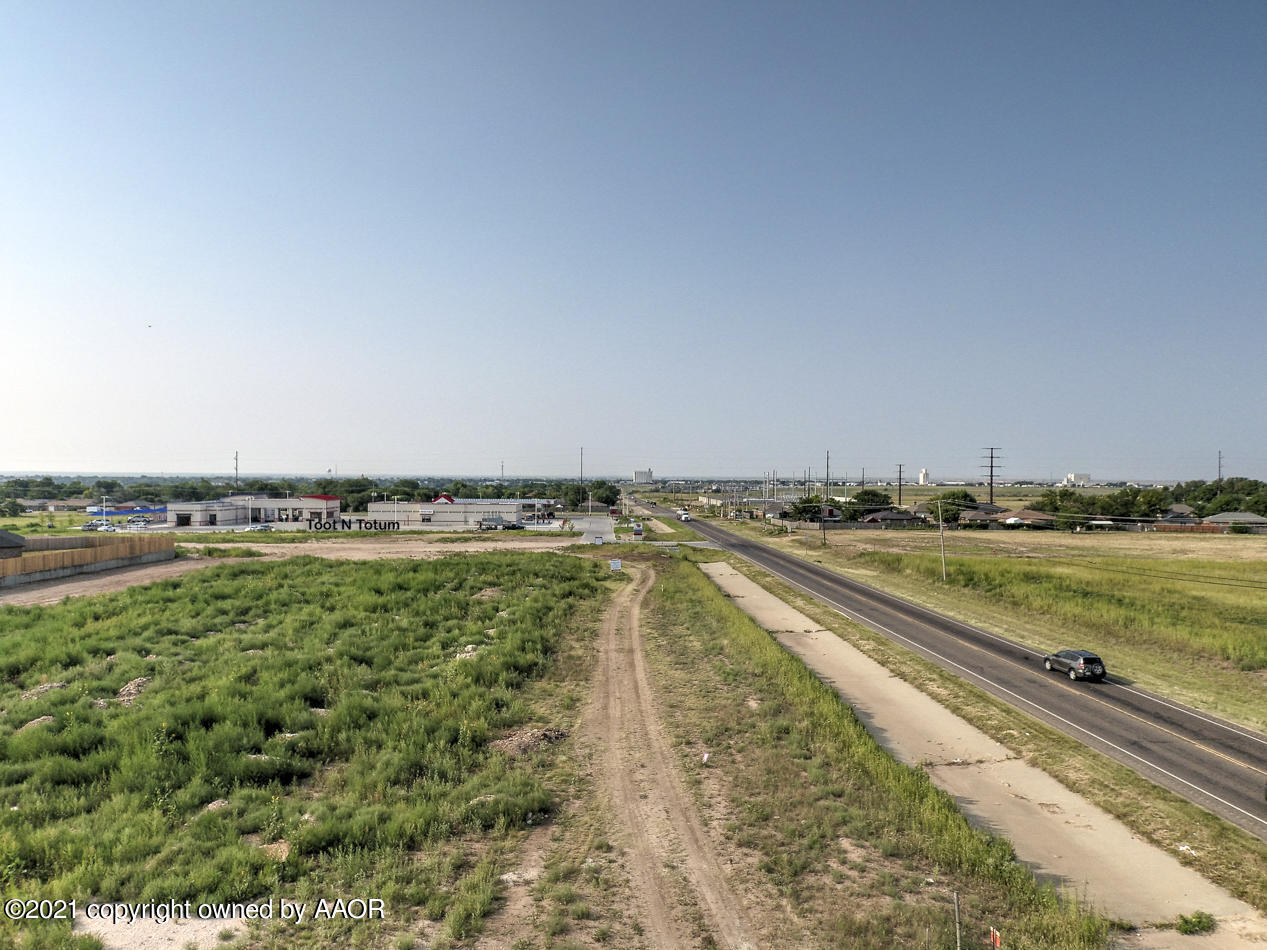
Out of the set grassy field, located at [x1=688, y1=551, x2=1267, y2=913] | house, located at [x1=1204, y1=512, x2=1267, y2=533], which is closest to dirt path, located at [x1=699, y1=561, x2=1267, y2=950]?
grassy field, located at [x1=688, y1=551, x2=1267, y2=913]

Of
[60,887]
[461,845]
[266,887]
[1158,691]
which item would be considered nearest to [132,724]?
[60,887]

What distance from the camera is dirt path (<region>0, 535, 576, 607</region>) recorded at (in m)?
35.9

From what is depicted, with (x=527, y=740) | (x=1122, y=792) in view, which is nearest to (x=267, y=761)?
(x=527, y=740)

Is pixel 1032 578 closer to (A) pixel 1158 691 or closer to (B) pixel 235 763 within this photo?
(A) pixel 1158 691

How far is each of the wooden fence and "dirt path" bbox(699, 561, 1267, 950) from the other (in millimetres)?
51977

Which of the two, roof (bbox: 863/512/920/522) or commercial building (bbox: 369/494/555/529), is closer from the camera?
commercial building (bbox: 369/494/555/529)

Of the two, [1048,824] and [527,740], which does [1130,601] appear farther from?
[527,740]

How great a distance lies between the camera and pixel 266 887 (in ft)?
31.1

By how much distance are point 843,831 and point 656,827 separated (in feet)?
12.6

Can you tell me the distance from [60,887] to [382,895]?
4.83m

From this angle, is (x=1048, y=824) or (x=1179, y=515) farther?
(x=1179, y=515)

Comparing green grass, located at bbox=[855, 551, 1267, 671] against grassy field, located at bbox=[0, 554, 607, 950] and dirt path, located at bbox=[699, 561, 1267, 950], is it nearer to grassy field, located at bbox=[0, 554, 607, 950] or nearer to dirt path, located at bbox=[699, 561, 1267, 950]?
dirt path, located at bbox=[699, 561, 1267, 950]

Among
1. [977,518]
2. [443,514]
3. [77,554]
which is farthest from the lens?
[977,518]

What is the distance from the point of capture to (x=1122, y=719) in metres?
21.0
